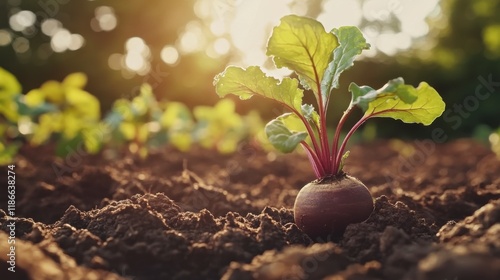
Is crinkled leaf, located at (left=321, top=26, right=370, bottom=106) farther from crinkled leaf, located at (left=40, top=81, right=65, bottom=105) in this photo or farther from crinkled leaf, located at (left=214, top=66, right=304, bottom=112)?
crinkled leaf, located at (left=40, top=81, right=65, bottom=105)

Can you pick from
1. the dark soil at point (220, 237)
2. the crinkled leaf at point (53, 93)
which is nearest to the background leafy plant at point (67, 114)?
the crinkled leaf at point (53, 93)

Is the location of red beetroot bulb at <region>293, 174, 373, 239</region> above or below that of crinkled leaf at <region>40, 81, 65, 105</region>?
below

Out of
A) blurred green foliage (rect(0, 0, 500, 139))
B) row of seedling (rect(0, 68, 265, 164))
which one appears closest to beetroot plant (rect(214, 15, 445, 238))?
row of seedling (rect(0, 68, 265, 164))

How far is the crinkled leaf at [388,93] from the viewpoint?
2.13m

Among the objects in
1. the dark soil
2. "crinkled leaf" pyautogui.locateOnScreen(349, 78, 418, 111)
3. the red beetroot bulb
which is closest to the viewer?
the dark soil

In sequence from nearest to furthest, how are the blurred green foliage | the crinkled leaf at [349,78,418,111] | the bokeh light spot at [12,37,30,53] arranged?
the crinkled leaf at [349,78,418,111] < the blurred green foliage < the bokeh light spot at [12,37,30,53]

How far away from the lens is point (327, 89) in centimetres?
255

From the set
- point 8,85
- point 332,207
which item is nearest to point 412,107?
point 332,207

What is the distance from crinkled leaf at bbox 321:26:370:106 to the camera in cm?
251

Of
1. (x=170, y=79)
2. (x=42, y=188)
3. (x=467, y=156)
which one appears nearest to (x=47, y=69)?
(x=170, y=79)

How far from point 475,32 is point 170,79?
29.2ft

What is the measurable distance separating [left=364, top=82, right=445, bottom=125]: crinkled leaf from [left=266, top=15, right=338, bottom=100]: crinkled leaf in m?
0.28

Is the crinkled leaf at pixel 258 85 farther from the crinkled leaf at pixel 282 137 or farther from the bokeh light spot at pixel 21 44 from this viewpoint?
the bokeh light spot at pixel 21 44

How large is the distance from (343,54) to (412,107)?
39 centimetres
